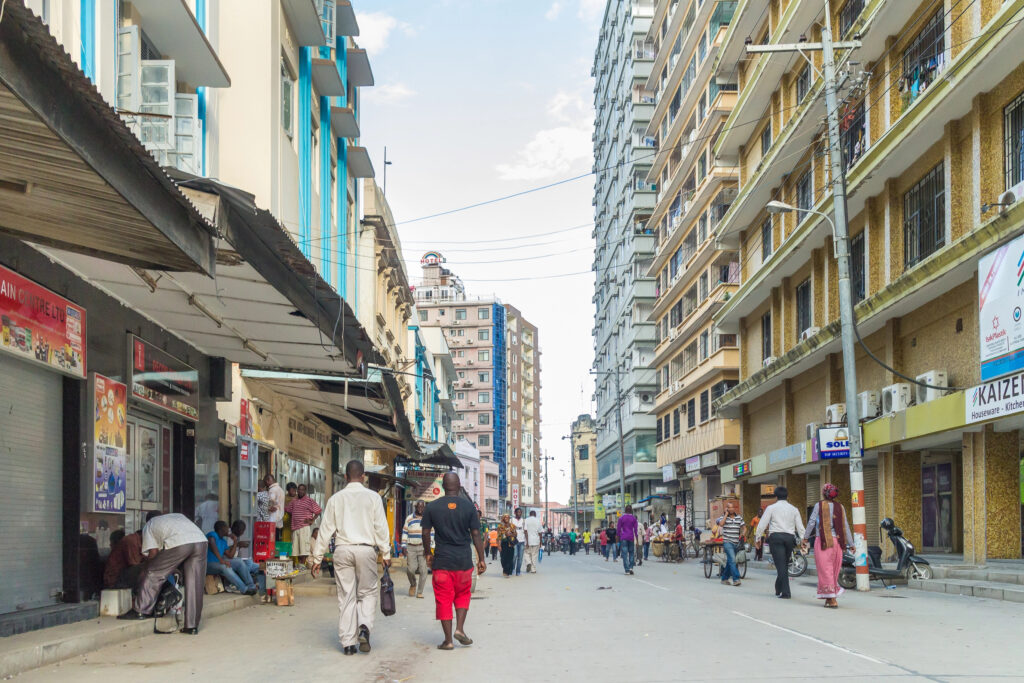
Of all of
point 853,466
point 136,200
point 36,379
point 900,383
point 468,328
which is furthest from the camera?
point 468,328

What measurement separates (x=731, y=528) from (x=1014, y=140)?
909cm

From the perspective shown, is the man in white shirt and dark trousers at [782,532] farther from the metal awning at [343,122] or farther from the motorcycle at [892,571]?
the metal awning at [343,122]

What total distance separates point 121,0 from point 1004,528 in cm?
1771

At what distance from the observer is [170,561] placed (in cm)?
1105

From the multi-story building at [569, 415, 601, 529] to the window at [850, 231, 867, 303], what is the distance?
282 feet

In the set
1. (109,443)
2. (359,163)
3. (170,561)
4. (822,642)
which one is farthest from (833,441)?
(359,163)

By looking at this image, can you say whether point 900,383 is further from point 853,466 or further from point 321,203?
point 321,203

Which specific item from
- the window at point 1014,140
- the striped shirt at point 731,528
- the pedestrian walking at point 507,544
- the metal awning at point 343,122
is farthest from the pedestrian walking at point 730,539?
the metal awning at point 343,122

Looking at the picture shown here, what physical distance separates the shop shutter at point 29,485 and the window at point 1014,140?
1645cm

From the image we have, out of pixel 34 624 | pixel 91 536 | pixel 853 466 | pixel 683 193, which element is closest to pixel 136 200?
pixel 34 624

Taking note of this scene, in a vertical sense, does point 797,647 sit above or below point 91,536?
below

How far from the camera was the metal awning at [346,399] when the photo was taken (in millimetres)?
20297

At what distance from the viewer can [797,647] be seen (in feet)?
31.6

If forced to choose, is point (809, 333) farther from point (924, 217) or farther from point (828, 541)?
point (828, 541)
